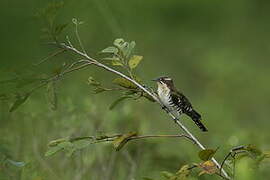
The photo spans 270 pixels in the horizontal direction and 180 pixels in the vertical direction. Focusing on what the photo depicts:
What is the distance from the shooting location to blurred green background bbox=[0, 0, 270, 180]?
3.16 meters

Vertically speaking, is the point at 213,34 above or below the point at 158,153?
above

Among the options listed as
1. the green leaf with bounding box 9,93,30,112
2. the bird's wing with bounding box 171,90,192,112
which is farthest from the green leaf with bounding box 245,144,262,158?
the bird's wing with bounding box 171,90,192,112

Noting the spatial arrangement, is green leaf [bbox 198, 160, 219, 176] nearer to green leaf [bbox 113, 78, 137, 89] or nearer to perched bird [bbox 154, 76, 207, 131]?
green leaf [bbox 113, 78, 137, 89]

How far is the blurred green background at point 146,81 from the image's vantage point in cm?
316

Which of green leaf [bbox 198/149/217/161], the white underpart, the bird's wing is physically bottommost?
green leaf [bbox 198/149/217/161]

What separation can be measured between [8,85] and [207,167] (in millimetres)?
446

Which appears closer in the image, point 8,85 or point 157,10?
point 8,85

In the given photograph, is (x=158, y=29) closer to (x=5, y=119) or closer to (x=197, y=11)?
(x=197, y=11)

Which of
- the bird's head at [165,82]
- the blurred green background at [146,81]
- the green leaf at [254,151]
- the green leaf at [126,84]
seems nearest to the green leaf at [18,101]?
the blurred green background at [146,81]

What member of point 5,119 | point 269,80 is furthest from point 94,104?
point 269,80

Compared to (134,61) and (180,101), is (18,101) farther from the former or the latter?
(180,101)

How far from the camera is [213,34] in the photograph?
911 cm

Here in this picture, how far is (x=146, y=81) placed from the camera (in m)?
5.38

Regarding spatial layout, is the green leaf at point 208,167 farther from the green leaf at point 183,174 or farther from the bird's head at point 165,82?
the bird's head at point 165,82
